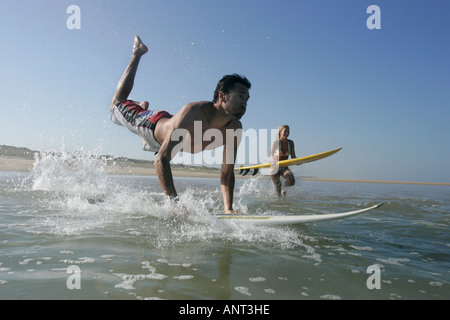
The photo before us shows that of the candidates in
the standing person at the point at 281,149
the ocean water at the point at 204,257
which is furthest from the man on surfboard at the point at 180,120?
the standing person at the point at 281,149

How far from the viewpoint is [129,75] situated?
187 inches

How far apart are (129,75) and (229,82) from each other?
1.71 metres

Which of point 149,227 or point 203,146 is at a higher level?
point 203,146

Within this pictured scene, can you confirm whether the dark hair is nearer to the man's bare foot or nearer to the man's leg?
the man's leg

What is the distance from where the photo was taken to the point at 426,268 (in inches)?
95.7

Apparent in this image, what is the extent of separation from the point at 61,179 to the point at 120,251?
22.1 feet

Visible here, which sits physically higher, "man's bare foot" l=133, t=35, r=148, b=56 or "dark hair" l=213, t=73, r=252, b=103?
"man's bare foot" l=133, t=35, r=148, b=56

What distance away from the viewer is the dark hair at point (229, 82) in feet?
13.3

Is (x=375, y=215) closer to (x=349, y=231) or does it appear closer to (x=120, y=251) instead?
(x=349, y=231)

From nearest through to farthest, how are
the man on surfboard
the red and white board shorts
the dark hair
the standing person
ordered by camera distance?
the man on surfboard → the dark hair → the red and white board shorts → the standing person

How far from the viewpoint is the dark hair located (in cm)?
407

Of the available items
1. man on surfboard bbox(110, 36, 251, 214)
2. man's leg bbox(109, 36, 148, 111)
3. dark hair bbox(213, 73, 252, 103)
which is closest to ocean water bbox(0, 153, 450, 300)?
man on surfboard bbox(110, 36, 251, 214)

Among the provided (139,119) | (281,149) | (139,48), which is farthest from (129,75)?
(281,149)
